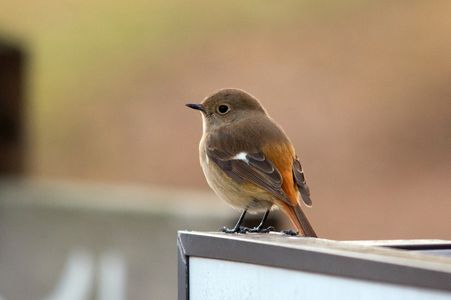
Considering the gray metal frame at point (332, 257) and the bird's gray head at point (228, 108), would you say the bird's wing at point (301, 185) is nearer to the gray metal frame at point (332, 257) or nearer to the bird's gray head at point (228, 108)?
the bird's gray head at point (228, 108)

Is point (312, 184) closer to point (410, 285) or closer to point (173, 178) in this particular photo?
point (173, 178)

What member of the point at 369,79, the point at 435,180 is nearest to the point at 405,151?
the point at 435,180

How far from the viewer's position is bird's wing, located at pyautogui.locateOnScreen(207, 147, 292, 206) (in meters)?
5.01

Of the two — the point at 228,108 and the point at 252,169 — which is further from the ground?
the point at 228,108

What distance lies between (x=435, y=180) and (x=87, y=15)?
8031 mm

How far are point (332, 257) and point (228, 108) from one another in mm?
3115

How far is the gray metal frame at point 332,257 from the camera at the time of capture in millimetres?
2525

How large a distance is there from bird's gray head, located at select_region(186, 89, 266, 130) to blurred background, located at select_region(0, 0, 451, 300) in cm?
737

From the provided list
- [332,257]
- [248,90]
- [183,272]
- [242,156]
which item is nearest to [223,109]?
[242,156]

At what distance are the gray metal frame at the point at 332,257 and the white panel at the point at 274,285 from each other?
17 mm

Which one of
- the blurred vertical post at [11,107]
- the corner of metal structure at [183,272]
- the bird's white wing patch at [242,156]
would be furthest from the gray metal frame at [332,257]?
the blurred vertical post at [11,107]

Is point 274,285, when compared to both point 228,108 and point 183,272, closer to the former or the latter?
point 183,272

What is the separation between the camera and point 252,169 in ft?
17.0

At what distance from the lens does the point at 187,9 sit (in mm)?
22062
